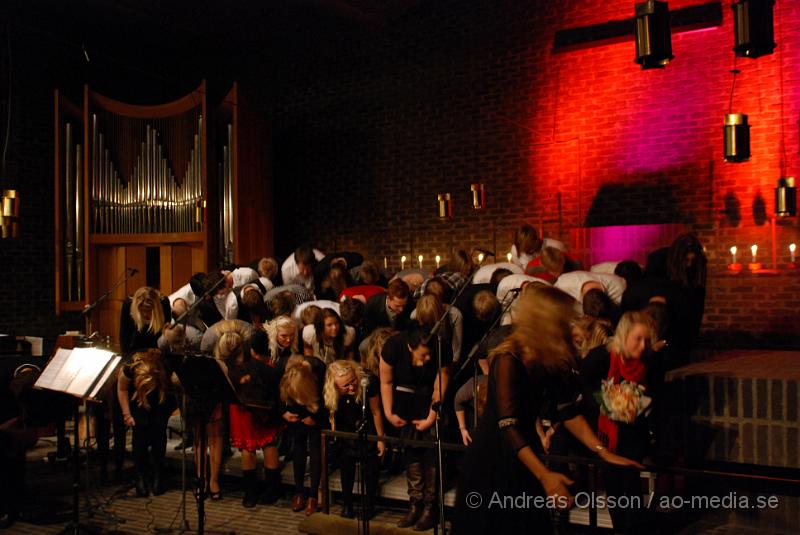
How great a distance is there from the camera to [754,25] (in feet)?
17.8

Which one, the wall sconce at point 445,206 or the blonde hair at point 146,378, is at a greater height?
the wall sconce at point 445,206

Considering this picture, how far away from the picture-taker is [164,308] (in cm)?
800

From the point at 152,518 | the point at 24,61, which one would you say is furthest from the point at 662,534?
the point at 24,61

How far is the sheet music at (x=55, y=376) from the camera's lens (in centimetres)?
577

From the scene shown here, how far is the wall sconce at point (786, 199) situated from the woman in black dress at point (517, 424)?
20.4 feet

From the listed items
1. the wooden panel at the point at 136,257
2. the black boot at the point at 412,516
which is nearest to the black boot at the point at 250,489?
the black boot at the point at 412,516

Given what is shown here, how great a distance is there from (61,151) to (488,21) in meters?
6.95

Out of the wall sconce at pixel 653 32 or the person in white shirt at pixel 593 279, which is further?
the person in white shirt at pixel 593 279

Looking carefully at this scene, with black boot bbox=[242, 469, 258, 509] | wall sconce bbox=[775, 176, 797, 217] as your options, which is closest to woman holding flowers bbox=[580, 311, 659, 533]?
black boot bbox=[242, 469, 258, 509]

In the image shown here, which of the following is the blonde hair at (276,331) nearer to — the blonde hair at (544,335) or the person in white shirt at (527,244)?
the person in white shirt at (527,244)

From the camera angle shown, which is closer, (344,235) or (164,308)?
(164,308)

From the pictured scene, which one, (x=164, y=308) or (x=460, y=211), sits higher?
(x=460, y=211)

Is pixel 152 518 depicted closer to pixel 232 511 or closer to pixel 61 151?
pixel 232 511

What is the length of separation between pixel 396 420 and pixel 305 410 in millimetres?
853
